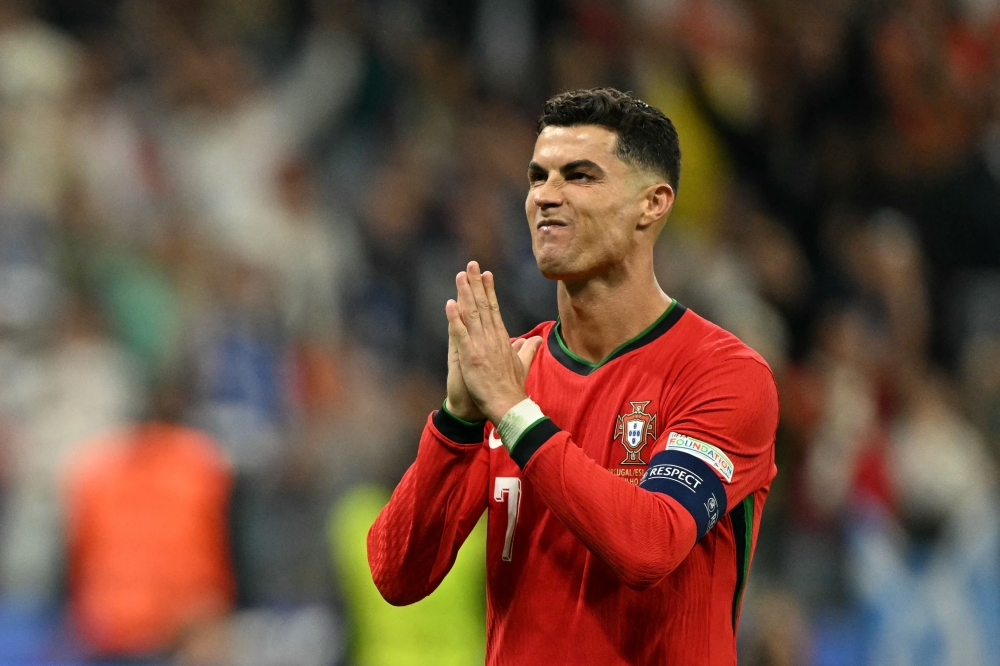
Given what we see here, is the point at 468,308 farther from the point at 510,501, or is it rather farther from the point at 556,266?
the point at 510,501

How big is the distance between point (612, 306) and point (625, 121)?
0.49m

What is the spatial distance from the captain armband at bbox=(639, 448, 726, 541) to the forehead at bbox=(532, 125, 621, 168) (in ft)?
2.62

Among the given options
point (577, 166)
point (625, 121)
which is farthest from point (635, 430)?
point (625, 121)

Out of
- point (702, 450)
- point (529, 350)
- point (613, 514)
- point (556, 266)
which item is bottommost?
point (613, 514)

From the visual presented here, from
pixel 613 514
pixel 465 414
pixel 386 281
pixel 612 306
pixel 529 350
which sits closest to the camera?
pixel 613 514

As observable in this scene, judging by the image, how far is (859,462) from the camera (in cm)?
803

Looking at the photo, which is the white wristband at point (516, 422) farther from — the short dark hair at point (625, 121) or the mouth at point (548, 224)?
the short dark hair at point (625, 121)

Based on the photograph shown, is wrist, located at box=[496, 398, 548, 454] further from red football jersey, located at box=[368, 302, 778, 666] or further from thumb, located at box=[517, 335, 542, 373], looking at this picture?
thumb, located at box=[517, 335, 542, 373]

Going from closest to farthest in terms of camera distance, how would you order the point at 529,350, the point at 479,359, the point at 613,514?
the point at 613,514, the point at 479,359, the point at 529,350

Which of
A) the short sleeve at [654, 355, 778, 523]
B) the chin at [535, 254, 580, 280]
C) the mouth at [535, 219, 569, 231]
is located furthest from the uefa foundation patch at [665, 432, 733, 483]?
the mouth at [535, 219, 569, 231]

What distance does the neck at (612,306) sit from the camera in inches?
147

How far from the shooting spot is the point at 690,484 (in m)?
3.31

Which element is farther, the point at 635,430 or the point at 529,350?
the point at 529,350

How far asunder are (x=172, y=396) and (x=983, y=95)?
568 centimetres
